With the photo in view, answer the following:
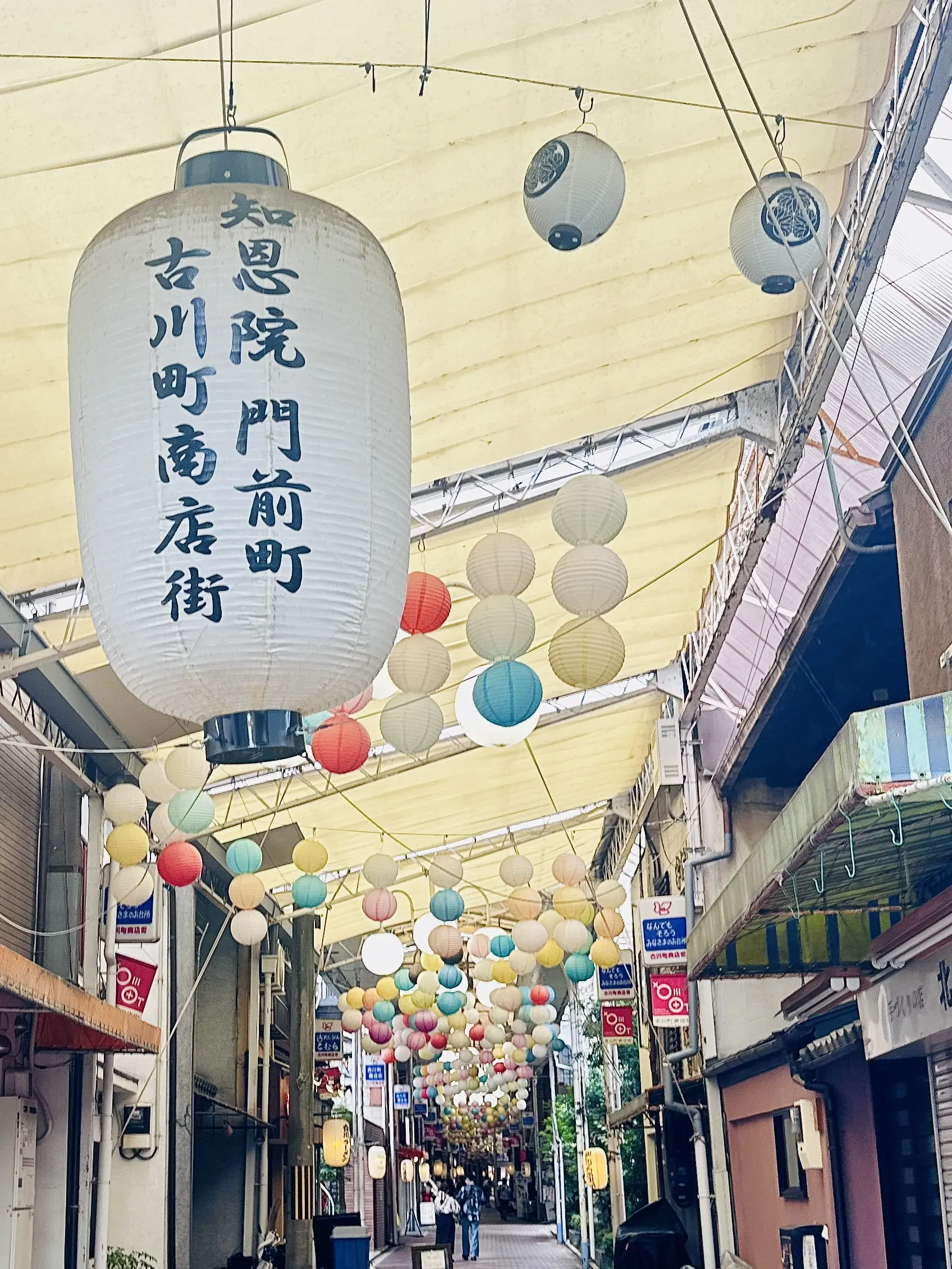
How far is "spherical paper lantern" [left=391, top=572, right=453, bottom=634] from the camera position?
7.82 m

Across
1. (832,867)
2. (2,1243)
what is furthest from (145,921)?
(832,867)

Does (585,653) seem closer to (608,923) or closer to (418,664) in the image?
(418,664)

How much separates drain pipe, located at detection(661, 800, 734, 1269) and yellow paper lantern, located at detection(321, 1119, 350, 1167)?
11.2m

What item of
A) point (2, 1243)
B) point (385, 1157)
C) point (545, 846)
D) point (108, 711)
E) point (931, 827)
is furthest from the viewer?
point (385, 1157)

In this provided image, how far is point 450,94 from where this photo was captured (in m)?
5.79

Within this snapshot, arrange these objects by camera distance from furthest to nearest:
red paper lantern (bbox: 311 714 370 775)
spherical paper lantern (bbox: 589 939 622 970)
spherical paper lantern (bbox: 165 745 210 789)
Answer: spherical paper lantern (bbox: 589 939 622 970) → spherical paper lantern (bbox: 165 745 210 789) → red paper lantern (bbox: 311 714 370 775)

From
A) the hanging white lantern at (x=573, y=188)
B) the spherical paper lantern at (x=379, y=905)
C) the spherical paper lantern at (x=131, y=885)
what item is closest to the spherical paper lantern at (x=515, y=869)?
the spherical paper lantern at (x=379, y=905)

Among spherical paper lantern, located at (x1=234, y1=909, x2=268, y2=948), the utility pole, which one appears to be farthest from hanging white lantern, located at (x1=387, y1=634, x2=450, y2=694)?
the utility pole

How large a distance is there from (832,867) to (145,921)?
26.8 ft

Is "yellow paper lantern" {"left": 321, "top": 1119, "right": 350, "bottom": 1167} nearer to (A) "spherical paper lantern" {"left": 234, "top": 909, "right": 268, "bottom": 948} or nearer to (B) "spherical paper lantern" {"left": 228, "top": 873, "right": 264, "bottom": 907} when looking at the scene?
(A) "spherical paper lantern" {"left": 234, "top": 909, "right": 268, "bottom": 948}

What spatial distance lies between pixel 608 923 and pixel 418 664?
23.3ft

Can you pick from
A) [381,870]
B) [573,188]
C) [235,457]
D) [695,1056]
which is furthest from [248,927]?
[235,457]

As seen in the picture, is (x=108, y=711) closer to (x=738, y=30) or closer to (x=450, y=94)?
(x=450, y=94)

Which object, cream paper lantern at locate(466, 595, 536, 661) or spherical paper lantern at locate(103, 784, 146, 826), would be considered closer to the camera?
cream paper lantern at locate(466, 595, 536, 661)
